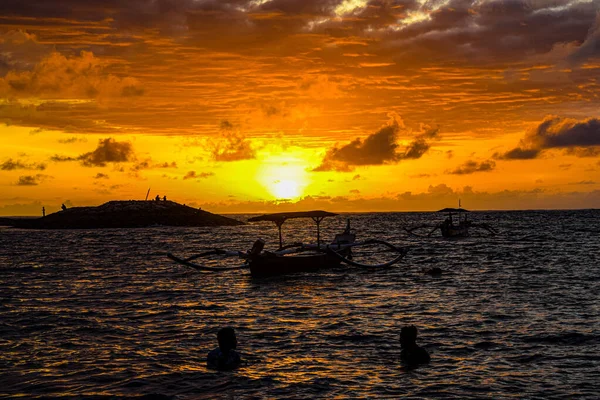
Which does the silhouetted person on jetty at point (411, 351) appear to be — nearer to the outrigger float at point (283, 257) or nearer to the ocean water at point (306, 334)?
the ocean water at point (306, 334)

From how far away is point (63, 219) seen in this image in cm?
17075

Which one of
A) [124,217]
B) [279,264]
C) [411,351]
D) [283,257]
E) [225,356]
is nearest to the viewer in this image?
[225,356]

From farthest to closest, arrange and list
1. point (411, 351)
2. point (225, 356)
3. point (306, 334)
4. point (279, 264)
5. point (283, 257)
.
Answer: point (283, 257) → point (279, 264) → point (306, 334) → point (411, 351) → point (225, 356)

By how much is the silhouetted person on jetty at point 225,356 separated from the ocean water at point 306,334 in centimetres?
44

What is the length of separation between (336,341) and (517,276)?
2761 centimetres

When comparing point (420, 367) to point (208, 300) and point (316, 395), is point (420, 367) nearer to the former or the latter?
point (316, 395)

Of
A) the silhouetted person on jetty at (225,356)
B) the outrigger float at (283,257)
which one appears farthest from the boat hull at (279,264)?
the silhouetted person on jetty at (225,356)

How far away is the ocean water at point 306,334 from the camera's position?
18.7 metres

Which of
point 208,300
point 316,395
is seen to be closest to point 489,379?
point 316,395

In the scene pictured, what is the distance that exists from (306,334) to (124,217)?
151m

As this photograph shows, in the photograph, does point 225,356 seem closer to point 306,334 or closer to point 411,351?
point 306,334

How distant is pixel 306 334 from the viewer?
26047mm

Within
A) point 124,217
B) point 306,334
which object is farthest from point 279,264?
point 124,217

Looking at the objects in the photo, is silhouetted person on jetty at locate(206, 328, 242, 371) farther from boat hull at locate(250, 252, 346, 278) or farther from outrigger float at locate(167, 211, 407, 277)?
boat hull at locate(250, 252, 346, 278)
